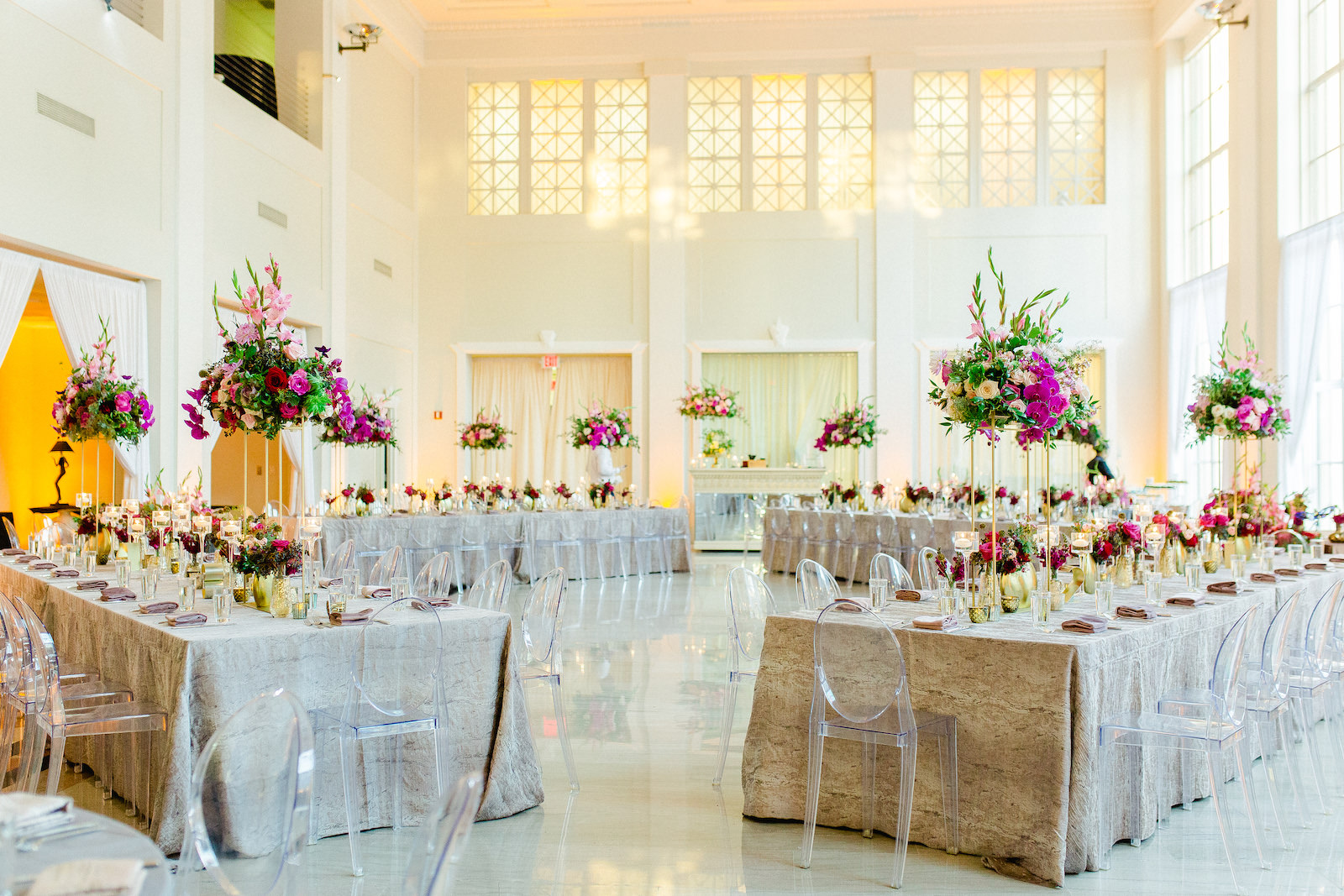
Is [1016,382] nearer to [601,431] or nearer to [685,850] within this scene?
[685,850]

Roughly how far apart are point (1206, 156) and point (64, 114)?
1286 cm

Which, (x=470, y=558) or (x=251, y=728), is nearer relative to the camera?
(x=251, y=728)

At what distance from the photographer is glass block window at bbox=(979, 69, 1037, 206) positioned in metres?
14.3

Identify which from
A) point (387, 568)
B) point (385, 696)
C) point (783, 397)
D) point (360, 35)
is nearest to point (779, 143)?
point (783, 397)

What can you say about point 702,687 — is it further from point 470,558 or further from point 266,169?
point 266,169

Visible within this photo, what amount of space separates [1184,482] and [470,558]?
9.29 m

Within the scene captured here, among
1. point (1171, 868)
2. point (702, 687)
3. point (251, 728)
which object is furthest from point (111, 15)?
point (1171, 868)

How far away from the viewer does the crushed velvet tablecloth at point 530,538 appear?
8961 mm

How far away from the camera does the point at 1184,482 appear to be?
1308cm

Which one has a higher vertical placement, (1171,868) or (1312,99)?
(1312,99)

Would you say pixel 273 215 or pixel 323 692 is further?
pixel 273 215

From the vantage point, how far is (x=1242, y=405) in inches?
273

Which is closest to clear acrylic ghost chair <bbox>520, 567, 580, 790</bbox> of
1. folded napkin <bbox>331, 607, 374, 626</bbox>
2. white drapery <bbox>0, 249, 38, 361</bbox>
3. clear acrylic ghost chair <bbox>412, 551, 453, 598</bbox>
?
clear acrylic ghost chair <bbox>412, 551, 453, 598</bbox>

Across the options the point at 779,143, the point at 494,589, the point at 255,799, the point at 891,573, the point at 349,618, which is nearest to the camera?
the point at 255,799
